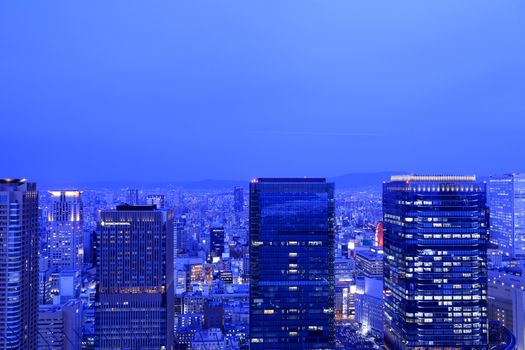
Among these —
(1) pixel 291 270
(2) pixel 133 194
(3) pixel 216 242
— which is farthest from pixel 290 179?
(3) pixel 216 242

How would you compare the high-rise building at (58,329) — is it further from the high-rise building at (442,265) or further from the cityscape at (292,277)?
the high-rise building at (442,265)

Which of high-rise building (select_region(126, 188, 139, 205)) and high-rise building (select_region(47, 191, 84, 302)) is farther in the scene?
high-rise building (select_region(47, 191, 84, 302))

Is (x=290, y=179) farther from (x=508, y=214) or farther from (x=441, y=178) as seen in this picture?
(x=508, y=214)

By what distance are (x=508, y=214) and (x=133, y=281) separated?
1994cm

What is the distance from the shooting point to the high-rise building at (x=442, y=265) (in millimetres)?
15297

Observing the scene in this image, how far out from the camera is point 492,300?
19.1 metres

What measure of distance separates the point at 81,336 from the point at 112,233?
3854 mm

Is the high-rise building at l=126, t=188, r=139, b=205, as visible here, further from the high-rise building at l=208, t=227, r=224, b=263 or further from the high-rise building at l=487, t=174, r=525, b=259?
the high-rise building at l=487, t=174, r=525, b=259

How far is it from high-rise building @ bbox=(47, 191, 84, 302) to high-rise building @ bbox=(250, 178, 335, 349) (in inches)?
642

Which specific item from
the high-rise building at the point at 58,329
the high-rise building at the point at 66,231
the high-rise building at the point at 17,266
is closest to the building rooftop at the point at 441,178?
the high-rise building at the point at 17,266

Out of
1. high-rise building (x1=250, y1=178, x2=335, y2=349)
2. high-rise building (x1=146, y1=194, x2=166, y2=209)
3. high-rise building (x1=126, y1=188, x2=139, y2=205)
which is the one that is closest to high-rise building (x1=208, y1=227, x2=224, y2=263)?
high-rise building (x1=146, y1=194, x2=166, y2=209)

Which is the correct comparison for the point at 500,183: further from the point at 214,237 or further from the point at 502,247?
the point at 214,237

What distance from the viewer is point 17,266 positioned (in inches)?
511

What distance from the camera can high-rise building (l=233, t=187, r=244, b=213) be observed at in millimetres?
27750
